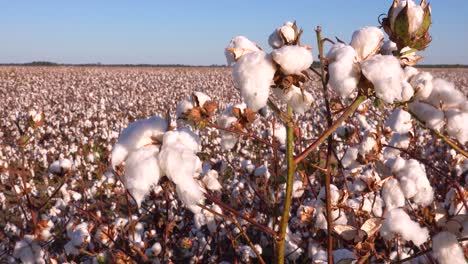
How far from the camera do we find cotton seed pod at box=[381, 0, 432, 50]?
121 centimetres

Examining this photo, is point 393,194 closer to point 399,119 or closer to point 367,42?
point 399,119

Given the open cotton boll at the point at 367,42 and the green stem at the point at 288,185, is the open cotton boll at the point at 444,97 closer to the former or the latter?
the open cotton boll at the point at 367,42

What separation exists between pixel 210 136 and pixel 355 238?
28.3 ft

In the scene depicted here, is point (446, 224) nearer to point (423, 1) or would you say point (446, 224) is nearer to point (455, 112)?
point (455, 112)

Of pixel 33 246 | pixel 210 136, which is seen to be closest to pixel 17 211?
pixel 33 246

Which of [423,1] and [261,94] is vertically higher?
[423,1]

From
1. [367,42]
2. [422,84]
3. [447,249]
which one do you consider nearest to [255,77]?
[367,42]

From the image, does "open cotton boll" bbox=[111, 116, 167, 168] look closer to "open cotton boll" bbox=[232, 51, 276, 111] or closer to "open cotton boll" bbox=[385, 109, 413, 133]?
"open cotton boll" bbox=[232, 51, 276, 111]

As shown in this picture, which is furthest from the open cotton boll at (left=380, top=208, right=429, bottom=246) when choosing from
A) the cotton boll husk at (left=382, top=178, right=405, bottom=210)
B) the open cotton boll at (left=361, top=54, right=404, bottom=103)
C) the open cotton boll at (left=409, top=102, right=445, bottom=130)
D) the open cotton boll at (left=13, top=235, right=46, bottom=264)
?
the open cotton boll at (left=13, top=235, right=46, bottom=264)

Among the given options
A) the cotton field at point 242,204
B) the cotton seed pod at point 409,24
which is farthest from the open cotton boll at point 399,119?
the cotton seed pod at point 409,24

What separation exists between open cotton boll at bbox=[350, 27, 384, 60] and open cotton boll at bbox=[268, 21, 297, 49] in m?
0.16

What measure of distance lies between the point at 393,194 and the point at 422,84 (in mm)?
537

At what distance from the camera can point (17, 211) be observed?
5738mm

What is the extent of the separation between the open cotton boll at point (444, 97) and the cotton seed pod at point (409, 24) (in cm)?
17
